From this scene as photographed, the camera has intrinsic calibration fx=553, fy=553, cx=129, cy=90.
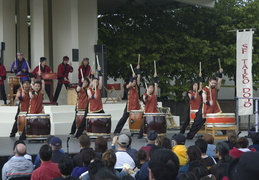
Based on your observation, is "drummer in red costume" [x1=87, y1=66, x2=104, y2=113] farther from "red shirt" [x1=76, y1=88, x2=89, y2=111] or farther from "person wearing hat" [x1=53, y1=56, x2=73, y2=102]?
"person wearing hat" [x1=53, y1=56, x2=73, y2=102]

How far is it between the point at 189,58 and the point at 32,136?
9.81 metres

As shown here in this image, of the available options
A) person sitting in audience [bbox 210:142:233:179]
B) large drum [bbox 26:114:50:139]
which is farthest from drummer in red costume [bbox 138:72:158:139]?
person sitting in audience [bbox 210:142:233:179]

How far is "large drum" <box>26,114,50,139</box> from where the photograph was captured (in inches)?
458

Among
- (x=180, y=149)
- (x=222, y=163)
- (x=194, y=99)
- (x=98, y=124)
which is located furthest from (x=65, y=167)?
(x=194, y=99)

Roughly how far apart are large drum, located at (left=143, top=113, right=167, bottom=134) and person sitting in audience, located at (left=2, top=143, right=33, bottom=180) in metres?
6.09

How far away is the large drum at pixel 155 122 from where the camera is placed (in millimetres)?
11984

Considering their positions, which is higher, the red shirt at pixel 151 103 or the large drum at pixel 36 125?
the red shirt at pixel 151 103

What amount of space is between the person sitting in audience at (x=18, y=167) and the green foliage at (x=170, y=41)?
1310 centimetres

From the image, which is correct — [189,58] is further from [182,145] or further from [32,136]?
[182,145]

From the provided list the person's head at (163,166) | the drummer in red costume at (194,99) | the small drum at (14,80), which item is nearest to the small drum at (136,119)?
the drummer in red costume at (194,99)

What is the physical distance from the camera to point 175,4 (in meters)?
20.9

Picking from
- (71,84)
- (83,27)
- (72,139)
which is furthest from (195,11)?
(72,139)

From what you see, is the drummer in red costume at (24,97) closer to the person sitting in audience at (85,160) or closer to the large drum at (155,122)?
the large drum at (155,122)

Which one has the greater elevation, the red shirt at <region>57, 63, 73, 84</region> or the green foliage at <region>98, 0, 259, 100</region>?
the green foliage at <region>98, 0, 259, 100</region>
